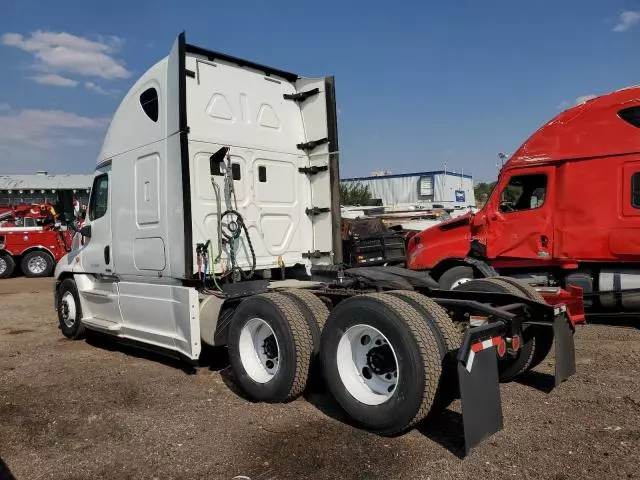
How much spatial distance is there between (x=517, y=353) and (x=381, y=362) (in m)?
1.53

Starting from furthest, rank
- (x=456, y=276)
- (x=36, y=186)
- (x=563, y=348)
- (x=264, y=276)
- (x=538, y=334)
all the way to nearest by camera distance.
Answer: (x=36, y=186), (x=456, y=276), (x=264, y=276), (x=538, y=334), (x=563, y=348)

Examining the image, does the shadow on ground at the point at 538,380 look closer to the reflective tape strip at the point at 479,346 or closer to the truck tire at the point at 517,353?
the truck tire at the point at 517,353

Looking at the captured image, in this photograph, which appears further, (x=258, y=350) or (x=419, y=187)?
(x=419, y=187)

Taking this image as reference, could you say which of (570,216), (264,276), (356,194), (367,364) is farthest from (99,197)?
(356,194)

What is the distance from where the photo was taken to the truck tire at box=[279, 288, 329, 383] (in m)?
4.79

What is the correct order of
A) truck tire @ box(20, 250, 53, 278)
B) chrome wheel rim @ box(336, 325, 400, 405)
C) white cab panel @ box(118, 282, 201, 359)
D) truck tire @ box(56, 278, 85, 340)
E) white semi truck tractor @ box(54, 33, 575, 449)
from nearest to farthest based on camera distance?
white semi truck tractor @ box(54, 33, 575, 449) → chrome wheel rim @ box(336, 325, 400, 405) → white cab panel @ box(118, 282, 201, 359) → truck tire @ box(56, 278, 85, 340) → truck tire @ box(20, 250, 53, 278)

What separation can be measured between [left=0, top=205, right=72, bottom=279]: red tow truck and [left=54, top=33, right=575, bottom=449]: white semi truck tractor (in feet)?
41.5

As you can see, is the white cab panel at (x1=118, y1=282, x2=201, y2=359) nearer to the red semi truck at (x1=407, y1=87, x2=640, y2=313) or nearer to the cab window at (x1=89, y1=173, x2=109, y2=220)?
the cab window at (x1=89, y1=173, x2=109, y2=220)

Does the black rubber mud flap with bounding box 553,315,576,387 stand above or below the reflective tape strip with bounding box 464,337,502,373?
below

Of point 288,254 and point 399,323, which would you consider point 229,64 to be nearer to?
point 288,254

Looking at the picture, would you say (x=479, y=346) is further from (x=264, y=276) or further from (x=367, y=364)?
(x=264, y=276)

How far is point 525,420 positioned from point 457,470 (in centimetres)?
111

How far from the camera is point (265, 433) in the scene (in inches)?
168

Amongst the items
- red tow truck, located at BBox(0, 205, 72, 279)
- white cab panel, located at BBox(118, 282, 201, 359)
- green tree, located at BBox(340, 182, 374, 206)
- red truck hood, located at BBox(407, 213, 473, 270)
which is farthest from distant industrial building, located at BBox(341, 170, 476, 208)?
white cab panel, located at BBox(118, 282, 201, 359)
